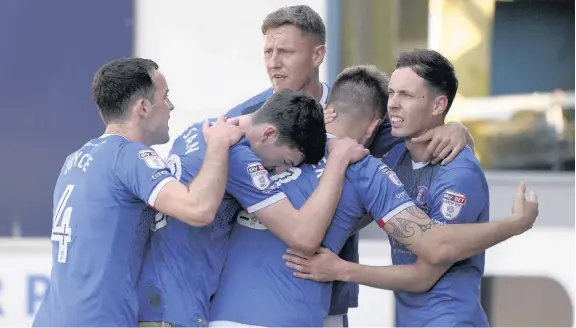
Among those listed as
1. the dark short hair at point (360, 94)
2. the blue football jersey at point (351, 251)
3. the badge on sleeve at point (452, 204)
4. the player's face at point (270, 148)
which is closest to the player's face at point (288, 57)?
the blue football jersey at point (351, 251)

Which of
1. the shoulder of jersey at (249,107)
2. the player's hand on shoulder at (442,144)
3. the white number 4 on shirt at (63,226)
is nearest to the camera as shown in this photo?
the white number 4 on shirt at (63,226)

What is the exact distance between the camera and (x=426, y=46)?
477 centimetres

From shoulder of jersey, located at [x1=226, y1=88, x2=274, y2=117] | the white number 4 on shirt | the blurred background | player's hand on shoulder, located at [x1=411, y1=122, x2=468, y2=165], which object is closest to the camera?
the white number 4 on shirt

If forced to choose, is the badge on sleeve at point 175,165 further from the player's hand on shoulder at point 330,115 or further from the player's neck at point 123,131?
the player's hand on shoulder at point 330,115

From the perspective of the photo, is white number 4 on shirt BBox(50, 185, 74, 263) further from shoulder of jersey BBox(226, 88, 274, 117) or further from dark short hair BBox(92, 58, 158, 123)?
shoulder of jersey BBox(226, 88, 274, 117)

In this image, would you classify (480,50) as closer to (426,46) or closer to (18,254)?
(426,46)

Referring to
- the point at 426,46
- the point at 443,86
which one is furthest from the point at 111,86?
the point at 426,46

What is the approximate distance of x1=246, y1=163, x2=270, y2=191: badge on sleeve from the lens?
9.98 ft

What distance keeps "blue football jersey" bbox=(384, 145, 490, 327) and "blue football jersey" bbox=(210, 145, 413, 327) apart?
0.16m

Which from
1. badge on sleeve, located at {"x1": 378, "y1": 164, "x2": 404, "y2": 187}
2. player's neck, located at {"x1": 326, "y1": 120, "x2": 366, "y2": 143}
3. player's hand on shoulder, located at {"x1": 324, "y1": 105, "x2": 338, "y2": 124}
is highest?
player's hand on shoulder, located at {"x1": 324, "y1": 105, "x2": 338, "y2": 124}

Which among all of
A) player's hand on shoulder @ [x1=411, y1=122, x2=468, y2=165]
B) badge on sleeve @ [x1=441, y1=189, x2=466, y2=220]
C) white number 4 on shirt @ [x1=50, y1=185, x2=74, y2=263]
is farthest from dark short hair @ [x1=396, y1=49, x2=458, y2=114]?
white number 4 on shirt @ [x1=50, y1=185, x2=74, y2=263]

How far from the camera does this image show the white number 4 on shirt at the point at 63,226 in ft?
9.89

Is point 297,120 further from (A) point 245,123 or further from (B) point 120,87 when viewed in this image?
(B) point 120,87

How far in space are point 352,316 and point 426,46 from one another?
1312mm
